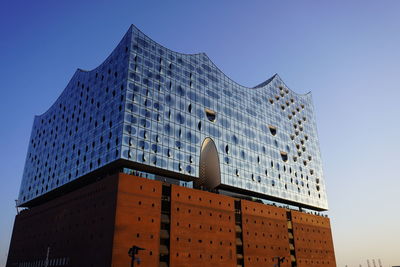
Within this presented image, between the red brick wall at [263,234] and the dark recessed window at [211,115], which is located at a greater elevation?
the dark recessed window at [211,115]

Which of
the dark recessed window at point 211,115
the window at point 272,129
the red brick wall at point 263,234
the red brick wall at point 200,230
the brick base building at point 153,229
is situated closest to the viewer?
the brick base building at point 153,229

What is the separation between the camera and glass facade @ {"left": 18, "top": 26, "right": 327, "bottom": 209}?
47019 mm

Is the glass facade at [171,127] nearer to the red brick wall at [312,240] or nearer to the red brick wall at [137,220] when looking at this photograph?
the red brick wall at [137,220]

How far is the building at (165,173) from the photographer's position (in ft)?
139

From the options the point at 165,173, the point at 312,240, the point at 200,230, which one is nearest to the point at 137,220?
the point at 165,173

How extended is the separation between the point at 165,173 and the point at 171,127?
20.9ft

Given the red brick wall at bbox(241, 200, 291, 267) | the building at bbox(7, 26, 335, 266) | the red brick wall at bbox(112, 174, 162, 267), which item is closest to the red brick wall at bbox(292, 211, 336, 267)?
the building at bbox(7, 26, 335, 266)

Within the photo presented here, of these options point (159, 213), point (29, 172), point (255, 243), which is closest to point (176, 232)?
point (159, 213)

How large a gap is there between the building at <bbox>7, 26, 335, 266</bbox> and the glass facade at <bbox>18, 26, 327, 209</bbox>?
19 cm

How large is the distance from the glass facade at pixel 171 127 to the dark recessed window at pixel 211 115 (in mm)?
205

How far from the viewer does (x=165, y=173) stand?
4766 cm

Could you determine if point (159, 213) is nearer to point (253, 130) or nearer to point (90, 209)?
point (90, 209)

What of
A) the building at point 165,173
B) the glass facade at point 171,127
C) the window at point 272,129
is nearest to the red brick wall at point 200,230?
the building at point 165,173

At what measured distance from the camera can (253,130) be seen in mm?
63625
